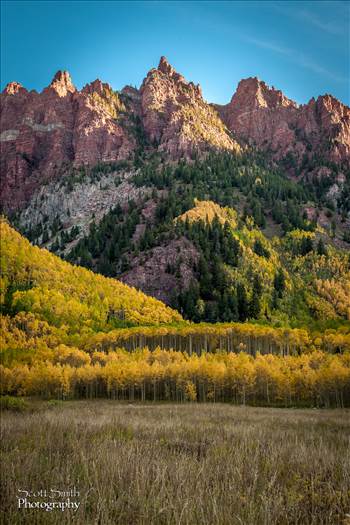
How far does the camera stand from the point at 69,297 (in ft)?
494

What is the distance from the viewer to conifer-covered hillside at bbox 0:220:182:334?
136 m

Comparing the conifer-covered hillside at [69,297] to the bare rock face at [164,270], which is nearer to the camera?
the conifer-covered hillside at [69,297]

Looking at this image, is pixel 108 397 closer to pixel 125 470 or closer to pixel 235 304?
pixel 235 304

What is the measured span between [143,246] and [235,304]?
56.4 meters

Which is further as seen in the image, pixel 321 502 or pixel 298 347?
pixel 298 347

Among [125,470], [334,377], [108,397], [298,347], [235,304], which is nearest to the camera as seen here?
[125,470]

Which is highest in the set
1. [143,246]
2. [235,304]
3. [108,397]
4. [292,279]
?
[143,246]

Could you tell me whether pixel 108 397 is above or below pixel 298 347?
below

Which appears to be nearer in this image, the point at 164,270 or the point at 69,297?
the point at 69,297

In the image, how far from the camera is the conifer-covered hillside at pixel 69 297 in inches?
5354

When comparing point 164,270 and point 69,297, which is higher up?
point 164,270

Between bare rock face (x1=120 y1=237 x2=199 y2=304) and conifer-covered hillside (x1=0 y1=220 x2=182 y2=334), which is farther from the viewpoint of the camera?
bare rock face (x1=120 y1=237 x2=199 y2=304)

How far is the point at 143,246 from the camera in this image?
591 ft

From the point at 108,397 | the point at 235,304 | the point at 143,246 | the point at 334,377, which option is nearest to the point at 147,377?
the point at 108,397
